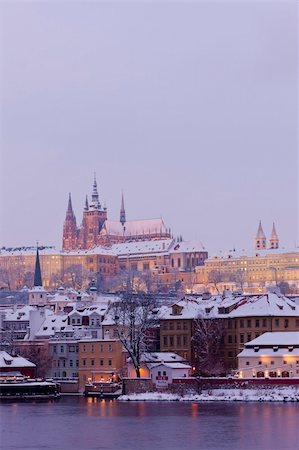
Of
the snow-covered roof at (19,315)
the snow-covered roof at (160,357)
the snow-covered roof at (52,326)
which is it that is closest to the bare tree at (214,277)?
the snow-covered roof at (19,315)

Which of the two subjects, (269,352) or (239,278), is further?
(239,278)

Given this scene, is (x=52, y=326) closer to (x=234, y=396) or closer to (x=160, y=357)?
(x=160, y=357)

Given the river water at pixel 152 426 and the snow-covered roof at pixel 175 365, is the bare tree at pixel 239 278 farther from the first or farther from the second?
the river water at pixel 152 426

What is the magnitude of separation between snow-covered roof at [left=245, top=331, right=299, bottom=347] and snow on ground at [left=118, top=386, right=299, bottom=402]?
16.3ft

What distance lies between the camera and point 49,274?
7849 inches

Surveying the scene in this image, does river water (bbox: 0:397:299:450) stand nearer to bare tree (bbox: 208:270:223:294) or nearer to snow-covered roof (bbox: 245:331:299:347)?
snow-covered roof (bbox: 245:331:299:347)

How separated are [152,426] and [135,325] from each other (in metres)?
21.0

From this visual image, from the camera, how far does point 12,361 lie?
2598 inches

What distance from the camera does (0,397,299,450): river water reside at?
3953 centimetres

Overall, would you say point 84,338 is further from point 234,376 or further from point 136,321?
point 234,376

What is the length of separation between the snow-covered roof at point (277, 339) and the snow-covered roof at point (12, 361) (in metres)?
11.5

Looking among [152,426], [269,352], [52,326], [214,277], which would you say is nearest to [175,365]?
[269,352]

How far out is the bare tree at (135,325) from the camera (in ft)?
204

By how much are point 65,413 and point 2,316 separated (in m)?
35.0
